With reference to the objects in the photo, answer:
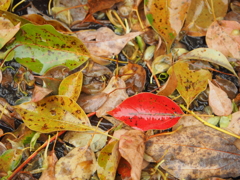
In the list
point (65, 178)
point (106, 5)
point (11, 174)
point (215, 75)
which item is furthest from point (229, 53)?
point (11, 174)

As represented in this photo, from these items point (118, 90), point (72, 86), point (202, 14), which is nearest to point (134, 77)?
point (118, 90)

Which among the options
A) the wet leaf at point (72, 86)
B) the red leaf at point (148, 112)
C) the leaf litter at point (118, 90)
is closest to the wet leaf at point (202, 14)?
the leaf litter at point (118, 90)

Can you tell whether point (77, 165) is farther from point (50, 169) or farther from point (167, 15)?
point (167, 15)

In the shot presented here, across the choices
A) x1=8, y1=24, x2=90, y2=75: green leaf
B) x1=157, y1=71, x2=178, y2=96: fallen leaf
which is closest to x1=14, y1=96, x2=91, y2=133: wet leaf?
x1=8, y1=24, x2=90, y2=75: green leaf

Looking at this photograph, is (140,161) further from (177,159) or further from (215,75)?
(215,75)

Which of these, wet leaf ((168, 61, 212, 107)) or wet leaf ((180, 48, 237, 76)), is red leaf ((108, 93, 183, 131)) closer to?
wet leaf ((168, 61, 212, 107))

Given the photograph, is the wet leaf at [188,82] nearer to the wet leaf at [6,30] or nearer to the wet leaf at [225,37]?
the wet leaf at [225,37]
